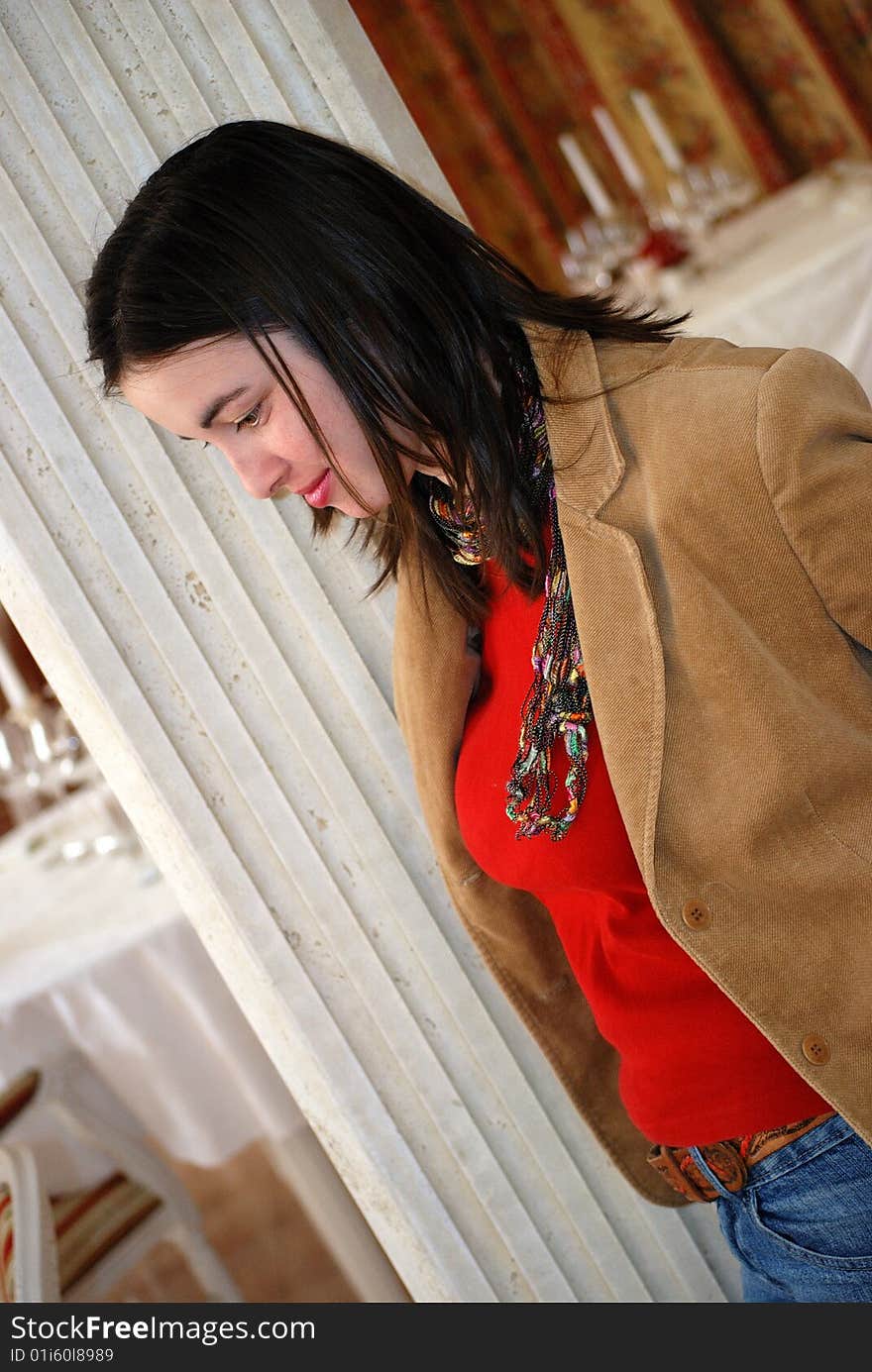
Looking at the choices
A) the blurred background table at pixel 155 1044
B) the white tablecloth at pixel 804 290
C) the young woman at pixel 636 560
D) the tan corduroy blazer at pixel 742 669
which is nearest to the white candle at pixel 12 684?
the blurred background table at pixel 155 1044

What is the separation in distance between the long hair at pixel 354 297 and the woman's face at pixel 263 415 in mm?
10

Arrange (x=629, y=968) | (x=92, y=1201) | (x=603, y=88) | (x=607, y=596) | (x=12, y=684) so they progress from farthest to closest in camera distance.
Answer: (x=603, y=88)
(x=12, y=684)
(x=92, y=1201)
(x=629, y=968)
(x=607, y=596)

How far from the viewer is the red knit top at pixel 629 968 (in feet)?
3.62

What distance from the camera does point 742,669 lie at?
1.01 metres

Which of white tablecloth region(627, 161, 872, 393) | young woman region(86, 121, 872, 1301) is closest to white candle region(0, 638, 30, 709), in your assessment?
white tablecloth region(627, 161, 872, 393)

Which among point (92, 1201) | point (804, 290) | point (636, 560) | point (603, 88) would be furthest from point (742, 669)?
point (603, 88)

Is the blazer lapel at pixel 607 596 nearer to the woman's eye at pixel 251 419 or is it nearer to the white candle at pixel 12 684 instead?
the woman's eye at pixel 251 419

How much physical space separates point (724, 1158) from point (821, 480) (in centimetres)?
61

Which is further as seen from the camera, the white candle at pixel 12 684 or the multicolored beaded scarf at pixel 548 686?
the white candle at pixel 12 684

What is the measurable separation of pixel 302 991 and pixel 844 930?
74cm

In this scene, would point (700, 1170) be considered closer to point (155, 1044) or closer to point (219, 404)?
point (219, 404)
